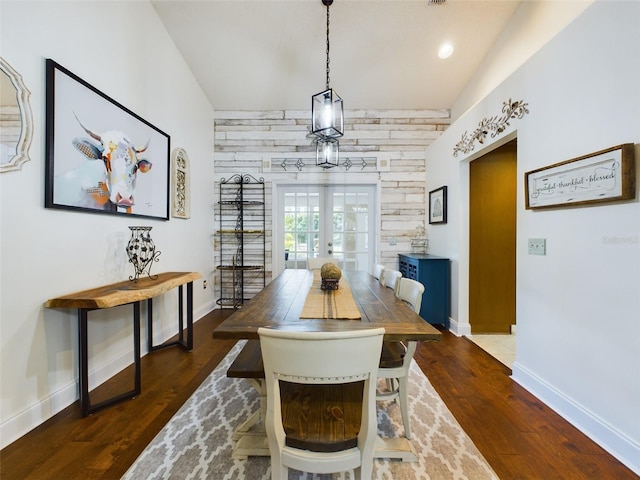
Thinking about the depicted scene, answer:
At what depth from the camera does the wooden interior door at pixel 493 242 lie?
3398 millimetres

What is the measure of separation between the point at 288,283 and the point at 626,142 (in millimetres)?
2299

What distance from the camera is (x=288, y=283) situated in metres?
2.38

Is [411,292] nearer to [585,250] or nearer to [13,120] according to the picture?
[585,250]

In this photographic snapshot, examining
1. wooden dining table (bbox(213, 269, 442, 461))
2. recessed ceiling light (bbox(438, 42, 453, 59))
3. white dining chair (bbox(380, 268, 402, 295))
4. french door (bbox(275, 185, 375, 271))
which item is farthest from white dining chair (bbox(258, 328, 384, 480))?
recessed ceiling light (bbox(438, 42, 453, 59))

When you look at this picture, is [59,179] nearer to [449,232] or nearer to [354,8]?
[354,8]

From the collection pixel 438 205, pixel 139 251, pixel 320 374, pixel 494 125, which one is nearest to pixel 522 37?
pixel 494 125

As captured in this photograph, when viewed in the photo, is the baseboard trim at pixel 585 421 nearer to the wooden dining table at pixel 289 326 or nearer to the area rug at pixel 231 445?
the area rug at pixel 231 445

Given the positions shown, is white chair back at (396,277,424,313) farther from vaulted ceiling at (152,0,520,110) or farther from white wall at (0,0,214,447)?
vaulted ceiling at (152,0,520,110)

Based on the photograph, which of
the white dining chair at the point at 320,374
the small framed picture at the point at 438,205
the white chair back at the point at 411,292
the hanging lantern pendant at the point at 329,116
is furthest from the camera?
the small framed picture at the point at 438,205

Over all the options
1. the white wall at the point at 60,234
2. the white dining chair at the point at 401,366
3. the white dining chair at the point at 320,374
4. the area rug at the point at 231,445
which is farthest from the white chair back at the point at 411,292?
the white wall at the point at 60,234

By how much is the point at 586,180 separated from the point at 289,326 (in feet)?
6.46

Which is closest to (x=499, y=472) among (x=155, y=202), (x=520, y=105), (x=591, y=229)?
(x=591, y=229)

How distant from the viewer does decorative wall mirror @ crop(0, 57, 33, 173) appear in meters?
1.52

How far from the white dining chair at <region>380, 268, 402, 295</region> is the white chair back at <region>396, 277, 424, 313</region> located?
64 millimetres
